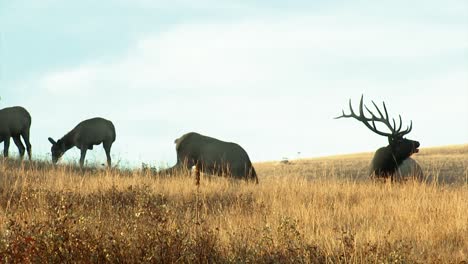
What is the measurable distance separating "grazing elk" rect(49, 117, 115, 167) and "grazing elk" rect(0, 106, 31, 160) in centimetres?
103

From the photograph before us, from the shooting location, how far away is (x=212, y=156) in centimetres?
1527

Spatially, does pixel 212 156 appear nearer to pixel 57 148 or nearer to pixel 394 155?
pixel 394 155

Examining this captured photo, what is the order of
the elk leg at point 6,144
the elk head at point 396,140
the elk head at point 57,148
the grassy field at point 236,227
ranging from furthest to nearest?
the elk head at point 57,148, the elk leg at point 6,144, the elk head at point 396,140, the grassy field at point 236,227

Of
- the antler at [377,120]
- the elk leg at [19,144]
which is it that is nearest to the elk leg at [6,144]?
the elk leg at [19,144]

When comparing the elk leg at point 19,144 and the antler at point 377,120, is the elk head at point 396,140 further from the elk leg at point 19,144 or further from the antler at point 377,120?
the elk leg at point 19,144

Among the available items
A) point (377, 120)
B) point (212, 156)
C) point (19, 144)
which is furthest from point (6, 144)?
point (377, 120)

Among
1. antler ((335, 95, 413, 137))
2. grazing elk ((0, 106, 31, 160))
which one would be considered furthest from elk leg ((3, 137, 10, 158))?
antler ((335, 95, 413, 137))

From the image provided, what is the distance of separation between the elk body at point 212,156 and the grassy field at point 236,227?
3.12m

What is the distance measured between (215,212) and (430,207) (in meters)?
3.28

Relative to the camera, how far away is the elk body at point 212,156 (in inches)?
599

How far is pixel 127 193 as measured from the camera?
32.6 ft

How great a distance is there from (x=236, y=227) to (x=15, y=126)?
14.8 meters

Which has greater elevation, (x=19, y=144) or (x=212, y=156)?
(x=19, y=144)

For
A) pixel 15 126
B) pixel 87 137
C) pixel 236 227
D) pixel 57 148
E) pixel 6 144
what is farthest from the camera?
pixel 57 148
